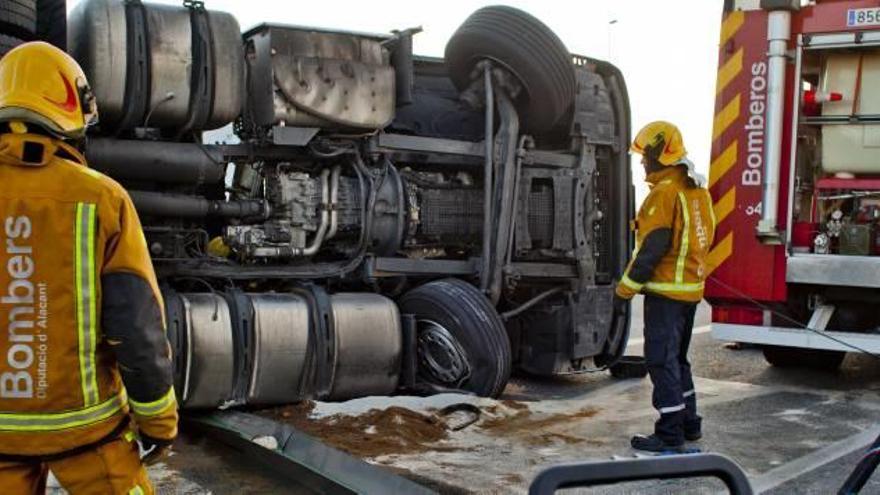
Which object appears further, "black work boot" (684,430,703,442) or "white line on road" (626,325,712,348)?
"white line on road" (626,325,712,348)

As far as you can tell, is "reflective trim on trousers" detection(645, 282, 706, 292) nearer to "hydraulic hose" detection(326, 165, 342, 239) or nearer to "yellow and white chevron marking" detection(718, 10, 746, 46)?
"hydraulic hose" detection(326, 165, 342, 239)

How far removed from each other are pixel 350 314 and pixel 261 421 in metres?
0.88

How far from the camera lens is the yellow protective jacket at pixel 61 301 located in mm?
2211

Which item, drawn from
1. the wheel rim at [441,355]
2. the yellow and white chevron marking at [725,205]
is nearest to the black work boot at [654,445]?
the wheel rim at [441,355]

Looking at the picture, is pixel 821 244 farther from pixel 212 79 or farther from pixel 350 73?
pixel 212 79

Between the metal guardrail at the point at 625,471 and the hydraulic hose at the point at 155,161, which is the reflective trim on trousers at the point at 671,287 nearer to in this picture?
the hydraulic hose at the point at 155,161

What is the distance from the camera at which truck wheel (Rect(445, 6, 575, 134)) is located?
18.9 feet

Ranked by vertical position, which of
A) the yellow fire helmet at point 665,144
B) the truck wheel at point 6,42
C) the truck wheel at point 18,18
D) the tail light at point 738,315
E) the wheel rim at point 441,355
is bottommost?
the wheel rim at point 441,355

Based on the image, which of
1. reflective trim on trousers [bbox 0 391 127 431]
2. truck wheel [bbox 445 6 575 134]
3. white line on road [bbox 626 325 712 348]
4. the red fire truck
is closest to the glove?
reflective trim on trousers [bbox 0 391 127 431]

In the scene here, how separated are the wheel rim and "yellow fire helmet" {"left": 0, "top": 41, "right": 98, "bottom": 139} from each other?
3304 millimetres

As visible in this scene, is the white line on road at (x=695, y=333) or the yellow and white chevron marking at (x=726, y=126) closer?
the yellow and white chevron marking at (x=726, y=126)

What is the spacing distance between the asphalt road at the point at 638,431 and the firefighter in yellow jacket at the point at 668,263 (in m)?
0.31

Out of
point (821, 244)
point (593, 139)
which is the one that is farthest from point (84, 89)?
point (821, 244)

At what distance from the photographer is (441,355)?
18.2ft
